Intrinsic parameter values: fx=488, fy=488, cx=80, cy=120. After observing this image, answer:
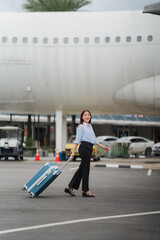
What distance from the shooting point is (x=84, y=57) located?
75.4 ft

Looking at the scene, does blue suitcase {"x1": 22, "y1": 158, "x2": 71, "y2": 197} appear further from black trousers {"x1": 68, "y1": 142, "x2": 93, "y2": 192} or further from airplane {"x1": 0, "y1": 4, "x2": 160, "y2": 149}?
airplane {"x1": 0, "y1": 4, "x2": 160, "y2": 149}

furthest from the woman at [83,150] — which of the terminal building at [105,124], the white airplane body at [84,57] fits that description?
the terminal building at [105,124]

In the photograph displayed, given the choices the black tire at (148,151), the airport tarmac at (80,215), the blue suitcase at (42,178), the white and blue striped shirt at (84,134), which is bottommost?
the airport tarmac at (80,215)

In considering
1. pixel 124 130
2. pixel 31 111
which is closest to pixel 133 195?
pixel 31 111

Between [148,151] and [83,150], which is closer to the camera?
[83,150]

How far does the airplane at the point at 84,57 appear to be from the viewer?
2252 cm

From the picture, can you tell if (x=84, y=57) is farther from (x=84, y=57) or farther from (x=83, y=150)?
(x=83, y=150)

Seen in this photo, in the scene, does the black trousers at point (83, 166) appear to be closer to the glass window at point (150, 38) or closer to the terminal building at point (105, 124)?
the glass window at point (150, 38)

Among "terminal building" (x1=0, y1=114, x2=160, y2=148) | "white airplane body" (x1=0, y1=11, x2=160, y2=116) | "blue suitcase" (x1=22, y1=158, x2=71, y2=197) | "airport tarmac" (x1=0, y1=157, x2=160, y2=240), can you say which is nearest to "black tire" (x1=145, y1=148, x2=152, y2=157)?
"terminal building" (x1=0, y1=114, x2=160, y2=148)

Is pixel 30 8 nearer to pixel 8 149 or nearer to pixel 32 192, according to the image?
pixel 8 149

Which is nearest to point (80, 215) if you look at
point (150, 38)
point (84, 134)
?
point (84, 134)

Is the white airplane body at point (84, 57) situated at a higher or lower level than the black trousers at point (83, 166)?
higher

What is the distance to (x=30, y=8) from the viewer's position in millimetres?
41312

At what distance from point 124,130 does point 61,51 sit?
41.0 m
